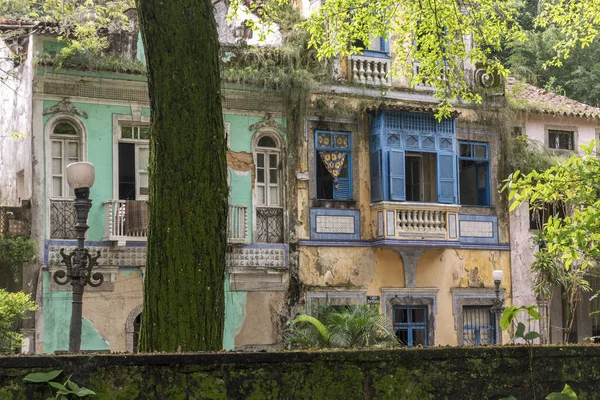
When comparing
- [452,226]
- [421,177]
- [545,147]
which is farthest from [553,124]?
[452,226]

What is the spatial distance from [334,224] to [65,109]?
6018 mm

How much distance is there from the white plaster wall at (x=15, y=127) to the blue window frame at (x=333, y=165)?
5.95 metres

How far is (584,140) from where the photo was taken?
2552cm

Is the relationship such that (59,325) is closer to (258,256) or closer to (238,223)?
(238,223)

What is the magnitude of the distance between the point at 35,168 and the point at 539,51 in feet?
63.5

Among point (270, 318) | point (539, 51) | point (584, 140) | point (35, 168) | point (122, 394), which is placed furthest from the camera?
point (539, 51)

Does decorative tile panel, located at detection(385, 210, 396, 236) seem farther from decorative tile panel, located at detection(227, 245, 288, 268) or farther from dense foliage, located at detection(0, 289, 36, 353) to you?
dense foliage, located at detection(0, 289, 36, 353)

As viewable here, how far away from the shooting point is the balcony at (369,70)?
2295cm

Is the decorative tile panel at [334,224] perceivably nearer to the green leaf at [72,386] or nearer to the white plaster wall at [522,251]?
the white plaster wall at [522,251]

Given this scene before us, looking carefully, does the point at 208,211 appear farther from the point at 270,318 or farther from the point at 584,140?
the point at 584,140

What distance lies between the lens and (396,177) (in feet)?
73.1

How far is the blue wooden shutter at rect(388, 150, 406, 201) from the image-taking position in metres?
22.2

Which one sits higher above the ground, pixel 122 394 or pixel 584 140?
pixel 584 140

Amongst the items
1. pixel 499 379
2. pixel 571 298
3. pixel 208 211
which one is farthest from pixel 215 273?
pixel 571 298
